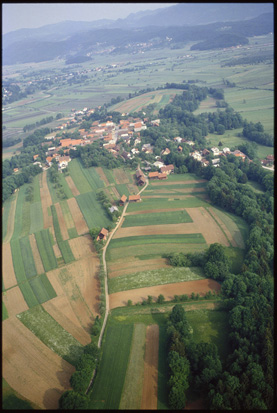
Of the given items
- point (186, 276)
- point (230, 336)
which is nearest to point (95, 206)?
point (186, 276)

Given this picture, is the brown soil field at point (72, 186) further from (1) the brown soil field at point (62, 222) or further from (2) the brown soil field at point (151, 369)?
(2) the brown soil field at point (151, 369)

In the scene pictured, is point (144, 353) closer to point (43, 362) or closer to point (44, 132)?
point (43, 362)

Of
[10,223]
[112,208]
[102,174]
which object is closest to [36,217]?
[10,223]

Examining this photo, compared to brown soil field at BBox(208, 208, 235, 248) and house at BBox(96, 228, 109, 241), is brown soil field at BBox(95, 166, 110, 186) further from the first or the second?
brown soil field at BBox(208, 208, 235, 248)

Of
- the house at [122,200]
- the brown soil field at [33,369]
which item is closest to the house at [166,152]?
the house at [122,200]

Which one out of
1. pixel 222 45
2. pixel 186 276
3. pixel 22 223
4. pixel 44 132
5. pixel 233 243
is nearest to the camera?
pixel 186 276

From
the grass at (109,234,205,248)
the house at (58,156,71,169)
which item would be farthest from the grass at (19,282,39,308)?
the house at (58,156,71,169)
